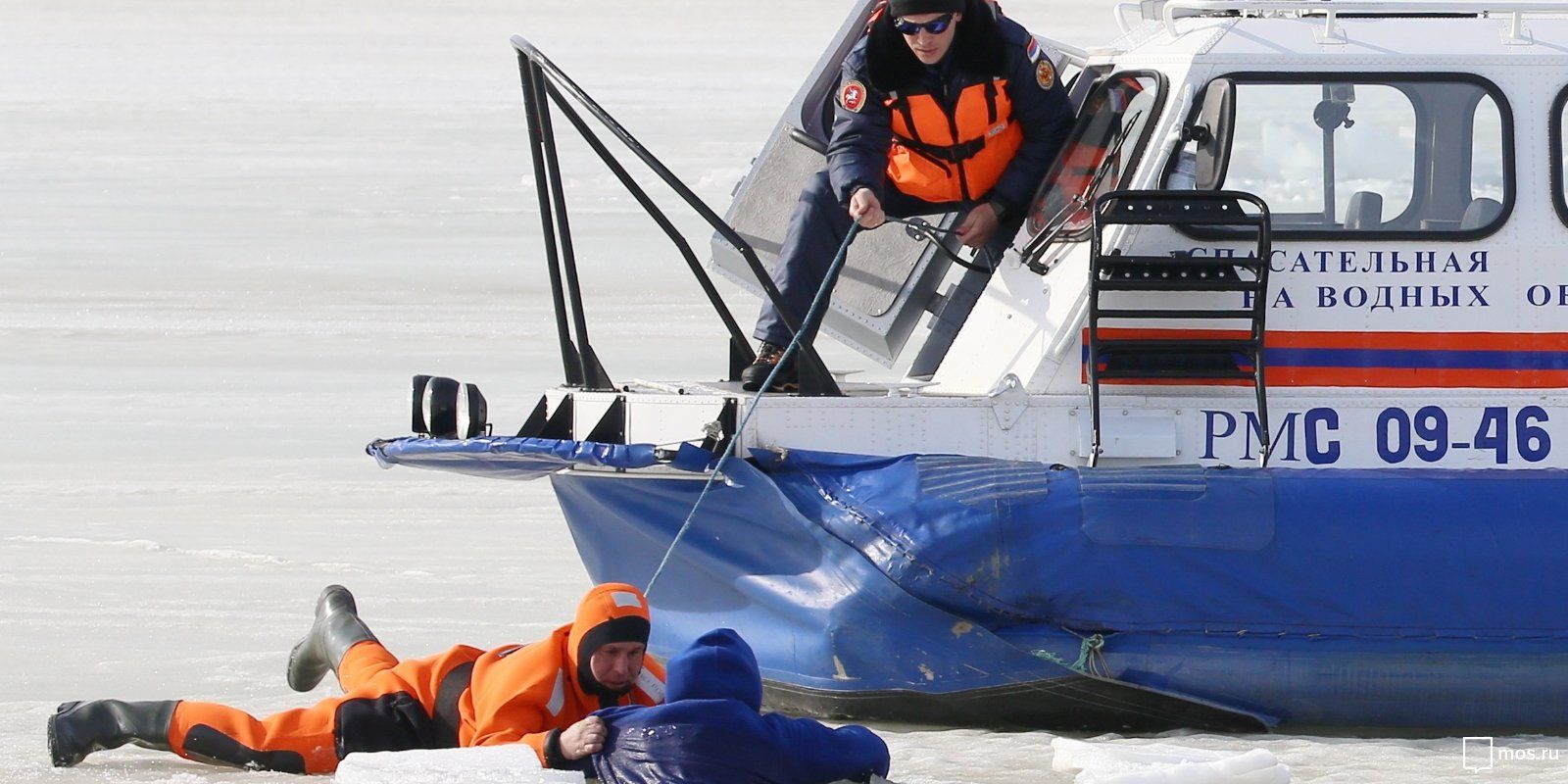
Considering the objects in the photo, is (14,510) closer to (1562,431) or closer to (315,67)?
(1562,431)

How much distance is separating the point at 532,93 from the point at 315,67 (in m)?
24.8

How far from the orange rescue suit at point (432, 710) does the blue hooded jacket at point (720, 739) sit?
0.17 m

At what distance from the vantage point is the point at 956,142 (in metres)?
5.61

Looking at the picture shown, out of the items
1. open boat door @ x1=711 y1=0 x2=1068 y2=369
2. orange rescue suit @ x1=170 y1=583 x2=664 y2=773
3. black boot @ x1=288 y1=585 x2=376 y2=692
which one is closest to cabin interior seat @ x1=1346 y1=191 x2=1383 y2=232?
open boat door @ x1=711 y1=0 x2=1068 y2=369

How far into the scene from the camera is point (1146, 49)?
557 cm

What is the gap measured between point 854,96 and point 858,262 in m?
0.97

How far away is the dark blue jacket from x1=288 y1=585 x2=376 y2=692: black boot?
1532 mm

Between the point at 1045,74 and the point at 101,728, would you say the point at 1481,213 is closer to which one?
the point at 1045,74

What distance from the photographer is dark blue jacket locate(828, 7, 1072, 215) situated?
5.52 metres

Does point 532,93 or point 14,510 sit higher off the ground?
point 532,93

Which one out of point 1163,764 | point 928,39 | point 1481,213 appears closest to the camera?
point 1163,764

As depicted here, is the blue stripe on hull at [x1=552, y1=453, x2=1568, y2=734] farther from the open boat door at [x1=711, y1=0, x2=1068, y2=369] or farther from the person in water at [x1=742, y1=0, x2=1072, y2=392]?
the open boat door at [x1=711, y1=0, x2=1068, y2=369]

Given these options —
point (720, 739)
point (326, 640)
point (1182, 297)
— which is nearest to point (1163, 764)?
point (720, 739)

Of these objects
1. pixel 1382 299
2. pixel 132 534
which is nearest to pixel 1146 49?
pixel 1382 299
